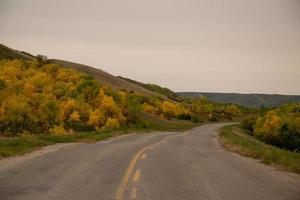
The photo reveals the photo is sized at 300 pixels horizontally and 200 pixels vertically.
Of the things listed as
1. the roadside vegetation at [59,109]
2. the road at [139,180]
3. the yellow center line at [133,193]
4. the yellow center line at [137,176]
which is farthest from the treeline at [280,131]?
the yellow center line at [133,193]

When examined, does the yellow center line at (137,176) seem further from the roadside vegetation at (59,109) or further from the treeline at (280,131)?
the treeline at (280,131)

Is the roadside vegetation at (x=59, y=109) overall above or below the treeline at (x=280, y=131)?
above

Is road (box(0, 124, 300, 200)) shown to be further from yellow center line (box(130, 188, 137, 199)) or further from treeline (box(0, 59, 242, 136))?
treeline (box(0, 59, 242, 136))

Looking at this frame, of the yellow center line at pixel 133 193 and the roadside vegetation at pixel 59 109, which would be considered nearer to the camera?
the yellow center line at pixel 133 193

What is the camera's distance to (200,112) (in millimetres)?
183625

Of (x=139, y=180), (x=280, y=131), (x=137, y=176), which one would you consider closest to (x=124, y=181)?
(x=139, y=180)

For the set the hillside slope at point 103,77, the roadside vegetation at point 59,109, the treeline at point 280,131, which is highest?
the hillside slope at point 103,77

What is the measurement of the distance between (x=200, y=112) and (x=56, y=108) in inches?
5426

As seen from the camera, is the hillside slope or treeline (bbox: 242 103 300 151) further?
the hillside slope

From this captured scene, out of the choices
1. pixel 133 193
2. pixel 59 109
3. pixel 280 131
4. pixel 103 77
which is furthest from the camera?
pixel 103 77

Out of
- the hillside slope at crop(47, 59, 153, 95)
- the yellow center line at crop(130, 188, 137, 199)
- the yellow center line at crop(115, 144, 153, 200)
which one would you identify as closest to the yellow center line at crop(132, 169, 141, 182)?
the yellow center line at crop(115, 144, 153, 200)

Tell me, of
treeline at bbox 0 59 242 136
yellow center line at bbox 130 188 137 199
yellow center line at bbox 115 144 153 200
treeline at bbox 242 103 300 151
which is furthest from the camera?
treeline at bbox 242 103 300 151

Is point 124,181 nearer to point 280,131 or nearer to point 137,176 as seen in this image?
point 137,176

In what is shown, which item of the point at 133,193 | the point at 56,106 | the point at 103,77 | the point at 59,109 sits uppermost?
the point at 103,77
